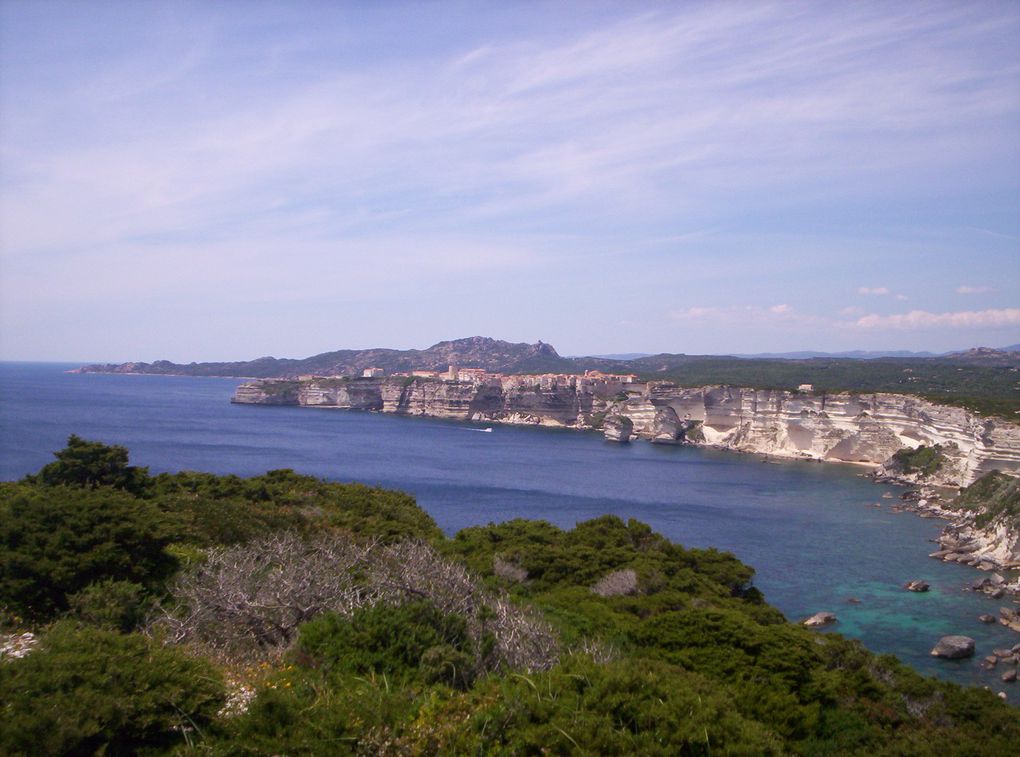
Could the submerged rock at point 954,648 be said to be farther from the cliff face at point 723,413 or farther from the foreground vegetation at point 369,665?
the cliff face at point 723,413

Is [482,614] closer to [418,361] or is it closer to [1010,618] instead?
[1010,618]

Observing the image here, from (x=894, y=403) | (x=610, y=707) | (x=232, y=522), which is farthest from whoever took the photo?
(x=894, y=403)

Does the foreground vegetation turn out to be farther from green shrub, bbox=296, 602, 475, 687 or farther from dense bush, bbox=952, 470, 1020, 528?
dense bush, bbox=952, 470, 1020, 528

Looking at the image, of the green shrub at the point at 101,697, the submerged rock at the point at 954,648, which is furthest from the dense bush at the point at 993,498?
the green shrub at the point at 101,697

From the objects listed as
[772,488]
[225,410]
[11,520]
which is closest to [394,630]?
[11,520]

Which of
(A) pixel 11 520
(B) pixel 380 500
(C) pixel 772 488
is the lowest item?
(C) pixel 772 488

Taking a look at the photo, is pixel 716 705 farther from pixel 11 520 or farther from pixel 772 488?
pixel 772 488

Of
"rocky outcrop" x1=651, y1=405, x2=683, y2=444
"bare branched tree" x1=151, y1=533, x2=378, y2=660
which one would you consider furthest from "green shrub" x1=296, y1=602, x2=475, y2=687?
"rocky outcrop" x1=651, y1=405, x2=683, y2=444
